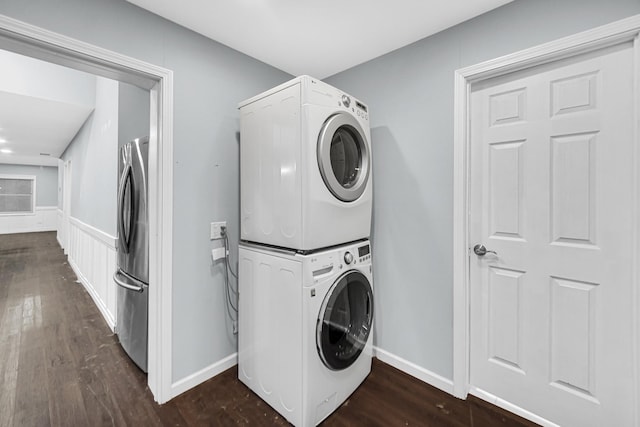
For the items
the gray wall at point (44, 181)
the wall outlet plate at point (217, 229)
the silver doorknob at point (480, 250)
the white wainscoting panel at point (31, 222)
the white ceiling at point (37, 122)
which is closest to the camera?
the silver doorknob at point (480, 250)

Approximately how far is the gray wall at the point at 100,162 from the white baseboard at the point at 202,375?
163cm

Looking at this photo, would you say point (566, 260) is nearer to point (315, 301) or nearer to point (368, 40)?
point (315, 301)

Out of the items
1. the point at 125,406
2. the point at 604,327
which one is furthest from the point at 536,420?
the point at 125,406

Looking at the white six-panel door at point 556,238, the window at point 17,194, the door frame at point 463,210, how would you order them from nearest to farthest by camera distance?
the white six-panel door at point 556,238, the door frame at point 463,210, the window at point 17,194

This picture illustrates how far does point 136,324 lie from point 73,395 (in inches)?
19.1

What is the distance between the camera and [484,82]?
169cm

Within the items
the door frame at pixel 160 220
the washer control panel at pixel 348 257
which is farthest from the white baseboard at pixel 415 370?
the door frame at pixel 160 220

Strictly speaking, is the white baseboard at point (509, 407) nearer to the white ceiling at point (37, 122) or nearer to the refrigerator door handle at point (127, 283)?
the refrigerator door handle at point (127, 283)

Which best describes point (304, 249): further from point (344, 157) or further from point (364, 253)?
point (344, 157)

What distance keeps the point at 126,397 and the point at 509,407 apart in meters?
2.35

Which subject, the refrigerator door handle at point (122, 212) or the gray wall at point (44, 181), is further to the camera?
the gray wall at point (44, 181)

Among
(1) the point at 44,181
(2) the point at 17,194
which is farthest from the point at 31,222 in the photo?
(1) the point at 44,181

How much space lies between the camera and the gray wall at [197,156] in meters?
1.61

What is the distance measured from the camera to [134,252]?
2051 mm
